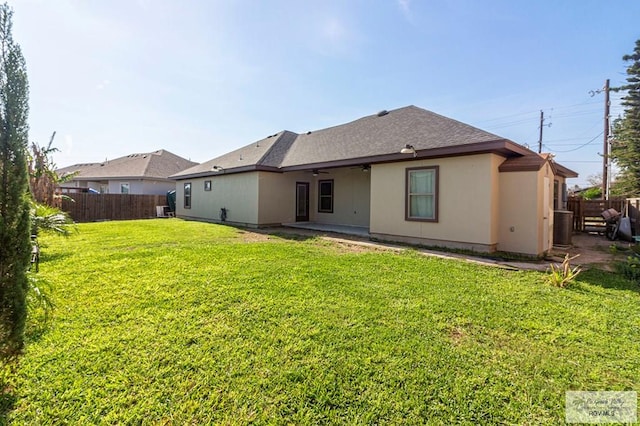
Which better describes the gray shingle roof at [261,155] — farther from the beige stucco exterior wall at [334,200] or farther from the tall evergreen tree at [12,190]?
the tall evergreen tree at [12,190]

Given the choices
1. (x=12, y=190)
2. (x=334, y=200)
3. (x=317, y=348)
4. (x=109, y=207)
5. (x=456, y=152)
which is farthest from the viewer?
(x=109, y=207)

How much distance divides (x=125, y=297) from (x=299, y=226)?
8872 millimetres

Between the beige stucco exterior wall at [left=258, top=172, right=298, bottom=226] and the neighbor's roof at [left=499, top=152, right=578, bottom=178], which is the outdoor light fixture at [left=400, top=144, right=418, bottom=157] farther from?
the beige stucco exterior wall at [left=258, top=172, right=298, bottom=226]

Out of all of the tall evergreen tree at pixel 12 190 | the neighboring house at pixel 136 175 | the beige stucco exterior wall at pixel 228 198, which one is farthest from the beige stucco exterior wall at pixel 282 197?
the tall evergreen tree at pixel 12 190

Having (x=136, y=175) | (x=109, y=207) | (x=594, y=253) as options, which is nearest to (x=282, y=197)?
(x=594, y=253)

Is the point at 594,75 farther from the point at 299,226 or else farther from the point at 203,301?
the point at 203,301

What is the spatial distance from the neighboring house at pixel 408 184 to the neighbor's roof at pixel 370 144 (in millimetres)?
40

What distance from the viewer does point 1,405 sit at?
6.87 ft

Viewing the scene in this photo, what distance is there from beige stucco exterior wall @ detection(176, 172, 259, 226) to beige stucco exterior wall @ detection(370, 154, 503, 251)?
5.85 meters

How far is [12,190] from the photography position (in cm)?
214

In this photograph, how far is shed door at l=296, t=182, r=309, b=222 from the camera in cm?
1355

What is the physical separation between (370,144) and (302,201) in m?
4.71

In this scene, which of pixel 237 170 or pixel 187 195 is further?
pixel 187 195

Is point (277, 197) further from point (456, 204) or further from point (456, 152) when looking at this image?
point (456, 152)
